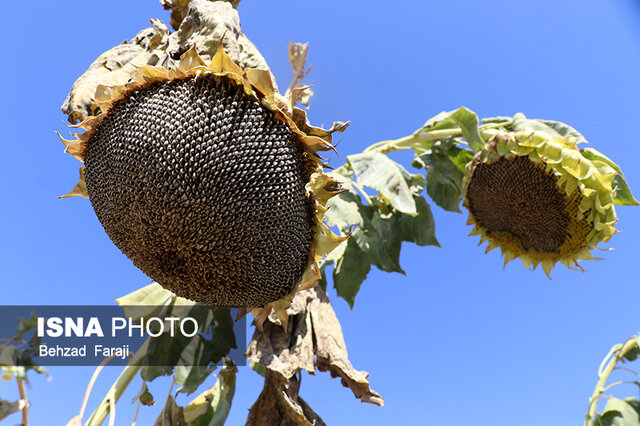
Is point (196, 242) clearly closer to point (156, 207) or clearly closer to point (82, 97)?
point (156, 207)

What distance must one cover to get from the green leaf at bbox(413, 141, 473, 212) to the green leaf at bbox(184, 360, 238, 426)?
189cm

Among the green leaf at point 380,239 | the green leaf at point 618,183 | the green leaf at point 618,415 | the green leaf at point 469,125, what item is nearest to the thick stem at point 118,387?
the green leaf at point 380,239

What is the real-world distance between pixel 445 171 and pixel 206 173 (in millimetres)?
2693

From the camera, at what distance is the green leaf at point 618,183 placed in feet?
9.92

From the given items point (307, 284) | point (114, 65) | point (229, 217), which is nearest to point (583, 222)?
point (307, 284)

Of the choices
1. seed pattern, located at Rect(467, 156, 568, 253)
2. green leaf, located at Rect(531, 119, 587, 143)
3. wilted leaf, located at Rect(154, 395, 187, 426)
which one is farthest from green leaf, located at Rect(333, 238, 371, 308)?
green leaf, located at Rect(531, 119, 587, 143)

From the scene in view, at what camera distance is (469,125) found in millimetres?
3445

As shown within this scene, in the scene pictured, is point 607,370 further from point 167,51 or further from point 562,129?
point 167,51

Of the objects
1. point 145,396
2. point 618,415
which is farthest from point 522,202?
point 145,396

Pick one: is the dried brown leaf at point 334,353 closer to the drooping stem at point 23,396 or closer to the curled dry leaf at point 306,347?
the curled dry leaf at point 306,347

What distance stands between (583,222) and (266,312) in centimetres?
188

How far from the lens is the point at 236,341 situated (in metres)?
3.24

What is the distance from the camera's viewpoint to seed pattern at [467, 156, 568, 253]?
2.92 m

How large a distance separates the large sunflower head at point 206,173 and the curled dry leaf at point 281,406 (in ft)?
3.72
